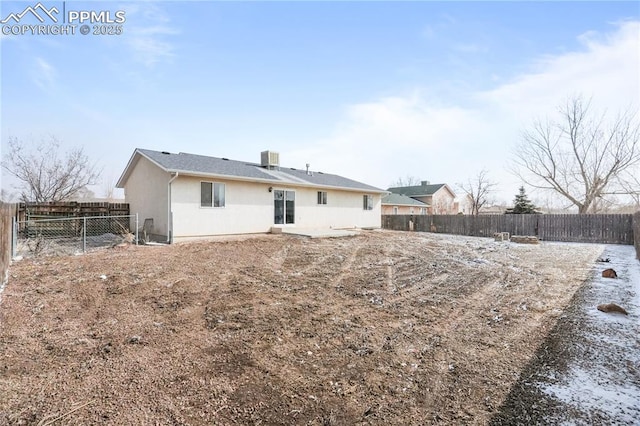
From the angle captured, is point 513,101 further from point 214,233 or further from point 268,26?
point 214,233

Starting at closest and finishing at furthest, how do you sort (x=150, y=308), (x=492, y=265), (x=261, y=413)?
(x=261, y=413), (x=150, y=308), (x=492, y=265)

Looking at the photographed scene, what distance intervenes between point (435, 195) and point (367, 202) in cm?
1884

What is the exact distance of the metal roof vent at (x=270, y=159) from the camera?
1670cm

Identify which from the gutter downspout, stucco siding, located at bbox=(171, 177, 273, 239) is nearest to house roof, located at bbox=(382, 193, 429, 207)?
stucco siding, located at bbox=(171, 177, 273, 239)

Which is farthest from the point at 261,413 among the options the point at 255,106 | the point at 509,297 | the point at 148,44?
the point at 255,106

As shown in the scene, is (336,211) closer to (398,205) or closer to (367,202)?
(367,202)

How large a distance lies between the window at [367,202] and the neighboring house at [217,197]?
2.08 metres

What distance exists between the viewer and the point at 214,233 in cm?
1214

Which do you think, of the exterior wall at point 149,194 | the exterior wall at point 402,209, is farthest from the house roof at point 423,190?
the exterior wall at point 149,194

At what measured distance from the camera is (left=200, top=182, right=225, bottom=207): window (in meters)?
11.9

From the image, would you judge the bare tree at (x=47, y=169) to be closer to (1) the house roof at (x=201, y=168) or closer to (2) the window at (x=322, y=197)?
(1) the house roof at (x=201, y=168)

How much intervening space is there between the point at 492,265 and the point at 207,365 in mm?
8535

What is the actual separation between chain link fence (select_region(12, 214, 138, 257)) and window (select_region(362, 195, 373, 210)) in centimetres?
1217

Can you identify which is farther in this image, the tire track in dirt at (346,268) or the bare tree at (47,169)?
the bare tree at (47,169)
